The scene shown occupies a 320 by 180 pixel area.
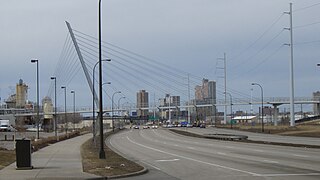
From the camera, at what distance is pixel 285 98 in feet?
518

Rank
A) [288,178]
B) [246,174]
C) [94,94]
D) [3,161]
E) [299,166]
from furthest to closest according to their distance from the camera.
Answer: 1. [94,94]
2. [3,161]
3. [299,166]
4. [246,174]
5. [288,178]

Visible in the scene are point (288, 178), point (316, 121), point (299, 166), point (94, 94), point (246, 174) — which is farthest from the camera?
point (316, 121)

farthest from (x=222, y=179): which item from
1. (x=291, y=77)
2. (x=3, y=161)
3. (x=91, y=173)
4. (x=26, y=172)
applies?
(x=291, y=77)

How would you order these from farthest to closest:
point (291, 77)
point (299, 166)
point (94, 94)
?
point (291, 77)
point (94, 94)
point (299, 166)

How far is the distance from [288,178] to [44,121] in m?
122

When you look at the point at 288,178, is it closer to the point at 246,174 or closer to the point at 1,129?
the point at 246,174

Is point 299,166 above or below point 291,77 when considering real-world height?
below

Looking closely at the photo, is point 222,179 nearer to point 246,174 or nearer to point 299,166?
point 246,174

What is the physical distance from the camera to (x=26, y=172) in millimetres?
23203

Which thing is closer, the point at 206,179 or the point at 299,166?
the point at 206,179

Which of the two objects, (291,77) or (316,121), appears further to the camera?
(316,121)

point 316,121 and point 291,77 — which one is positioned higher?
point 291,77

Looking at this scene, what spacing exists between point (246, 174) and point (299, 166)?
4.68 metres

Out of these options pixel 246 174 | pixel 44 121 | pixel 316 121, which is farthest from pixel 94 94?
pixel 316 121
